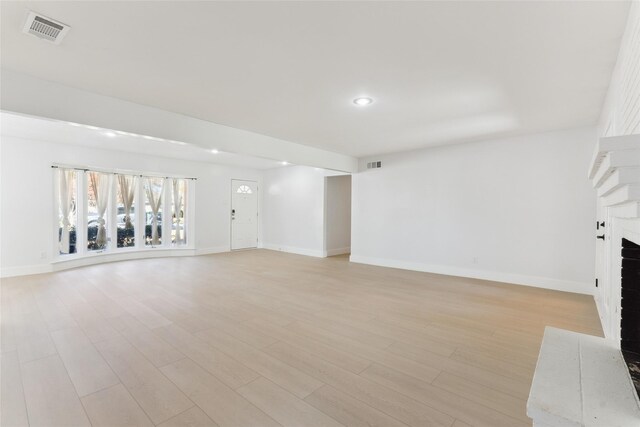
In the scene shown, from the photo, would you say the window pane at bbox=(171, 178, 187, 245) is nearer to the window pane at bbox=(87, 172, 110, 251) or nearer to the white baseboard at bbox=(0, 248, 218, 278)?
the white baseboard at bbox=(0, 248, 218, 278)

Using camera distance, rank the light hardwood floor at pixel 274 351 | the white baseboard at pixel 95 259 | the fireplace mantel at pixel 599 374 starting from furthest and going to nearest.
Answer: the white baseboard at pixel 95 259 → the light hardwood floor at pixel 274 351 → the fireplace mantel at pixel 599 374

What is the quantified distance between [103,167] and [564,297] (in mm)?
9278

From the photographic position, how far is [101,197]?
6.71 meters

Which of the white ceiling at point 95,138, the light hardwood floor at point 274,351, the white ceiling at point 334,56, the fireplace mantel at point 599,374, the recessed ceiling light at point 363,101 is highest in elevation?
the white ceiling at point 95,138

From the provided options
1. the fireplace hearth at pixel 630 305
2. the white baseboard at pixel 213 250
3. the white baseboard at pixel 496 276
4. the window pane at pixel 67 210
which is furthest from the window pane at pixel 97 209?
the fireplace hearth at pixel 630 305

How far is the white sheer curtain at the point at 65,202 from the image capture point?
240 inches

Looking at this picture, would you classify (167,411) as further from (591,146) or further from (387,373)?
(591,146)

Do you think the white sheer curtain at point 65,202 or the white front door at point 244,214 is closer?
the white sheer curtain at point 65,202

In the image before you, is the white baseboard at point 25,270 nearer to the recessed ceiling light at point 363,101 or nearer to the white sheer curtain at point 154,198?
the white sheer curtain at point 154,198

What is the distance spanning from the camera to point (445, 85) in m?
2.93

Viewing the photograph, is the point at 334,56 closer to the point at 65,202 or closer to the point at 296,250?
the point at 296,250

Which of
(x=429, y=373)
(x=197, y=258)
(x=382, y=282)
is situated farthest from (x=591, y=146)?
(x=197, y=258)

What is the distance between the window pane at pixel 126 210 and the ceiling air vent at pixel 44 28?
5675 mm

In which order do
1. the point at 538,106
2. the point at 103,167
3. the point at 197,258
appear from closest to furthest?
the point at 538,106 < the point at 103,167 < the point at 197,258
